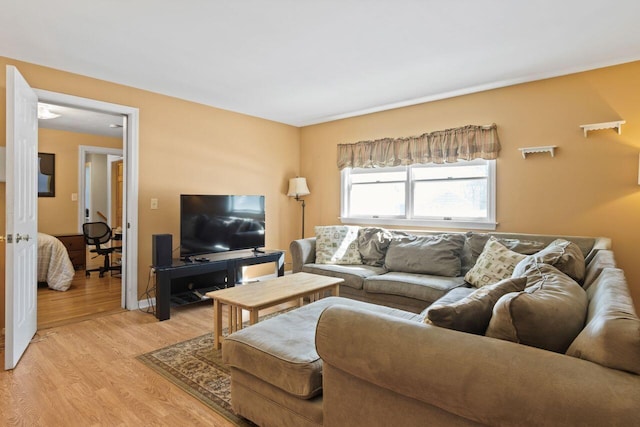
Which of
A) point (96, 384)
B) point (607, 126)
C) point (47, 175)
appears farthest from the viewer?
point (47, 175)

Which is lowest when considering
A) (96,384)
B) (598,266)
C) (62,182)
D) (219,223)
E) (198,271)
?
(96,384)

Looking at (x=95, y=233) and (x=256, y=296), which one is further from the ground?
(x=95, y=233)

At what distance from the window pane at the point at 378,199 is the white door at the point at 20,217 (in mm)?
3539

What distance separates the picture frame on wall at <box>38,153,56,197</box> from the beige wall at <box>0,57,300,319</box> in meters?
3.28

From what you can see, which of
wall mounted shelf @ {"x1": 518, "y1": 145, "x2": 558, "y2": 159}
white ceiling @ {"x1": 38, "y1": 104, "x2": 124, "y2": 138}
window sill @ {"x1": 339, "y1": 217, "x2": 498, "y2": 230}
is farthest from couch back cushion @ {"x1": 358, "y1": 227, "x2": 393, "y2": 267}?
white ceiling @ {"x1": 38, "y1": 104, "x2": 124, "y2": 138}

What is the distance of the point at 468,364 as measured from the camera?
3.48ft

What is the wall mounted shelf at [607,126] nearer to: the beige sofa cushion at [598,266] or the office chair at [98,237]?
the beige sofa cushion at [598,266]

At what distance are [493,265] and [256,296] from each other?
75.5 inches

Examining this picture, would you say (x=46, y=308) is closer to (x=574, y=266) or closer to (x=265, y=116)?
(x=265, y=116)

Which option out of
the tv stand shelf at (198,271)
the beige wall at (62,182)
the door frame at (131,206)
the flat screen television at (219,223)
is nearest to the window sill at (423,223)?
the tv stand shelf at (198,271)

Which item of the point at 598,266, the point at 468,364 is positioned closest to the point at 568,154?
the point at 598,266

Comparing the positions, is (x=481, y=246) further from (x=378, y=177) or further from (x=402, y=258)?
(x=378, y=177)

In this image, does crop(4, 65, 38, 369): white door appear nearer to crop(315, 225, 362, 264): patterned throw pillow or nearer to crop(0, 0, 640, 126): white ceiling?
crop(0, 0, 640, 126): white ceiling

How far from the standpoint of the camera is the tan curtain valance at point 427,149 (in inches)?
148
